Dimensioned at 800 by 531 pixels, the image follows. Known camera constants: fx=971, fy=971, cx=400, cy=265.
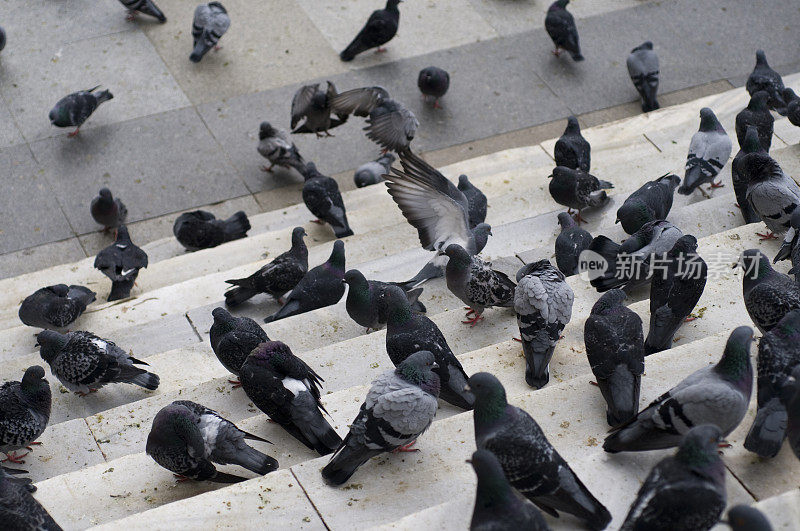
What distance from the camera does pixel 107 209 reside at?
948 centimetres

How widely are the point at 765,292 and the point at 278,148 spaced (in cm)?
554

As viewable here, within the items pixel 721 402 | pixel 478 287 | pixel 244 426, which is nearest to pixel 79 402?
pixel 244 426

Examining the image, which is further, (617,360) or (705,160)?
(705,160)

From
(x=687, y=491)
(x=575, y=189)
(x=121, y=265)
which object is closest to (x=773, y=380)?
(x=687, y=491)

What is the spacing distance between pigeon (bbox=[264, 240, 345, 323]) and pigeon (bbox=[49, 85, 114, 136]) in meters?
4.13

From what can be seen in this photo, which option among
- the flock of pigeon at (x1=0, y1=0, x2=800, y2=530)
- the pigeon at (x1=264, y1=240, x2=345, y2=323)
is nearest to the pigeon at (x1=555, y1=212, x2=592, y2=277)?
the flock of pigeon at (x1=0, y1=0, x2=800, y2=530)

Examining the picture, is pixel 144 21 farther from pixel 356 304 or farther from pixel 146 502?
pixel 146 502

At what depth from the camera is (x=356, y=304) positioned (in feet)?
23.9

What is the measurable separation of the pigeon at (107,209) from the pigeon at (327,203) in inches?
77.1

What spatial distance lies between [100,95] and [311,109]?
8.10 feet

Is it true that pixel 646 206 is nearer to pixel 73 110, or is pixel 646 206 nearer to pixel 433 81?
pixel 433 81

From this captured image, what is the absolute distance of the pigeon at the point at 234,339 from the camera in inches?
252

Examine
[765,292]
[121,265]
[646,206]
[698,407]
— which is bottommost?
[121,265]

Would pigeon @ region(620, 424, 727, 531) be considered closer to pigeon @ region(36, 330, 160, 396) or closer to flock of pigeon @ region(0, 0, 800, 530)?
flock of pigeon @ region(0, 0, 800, 530)
